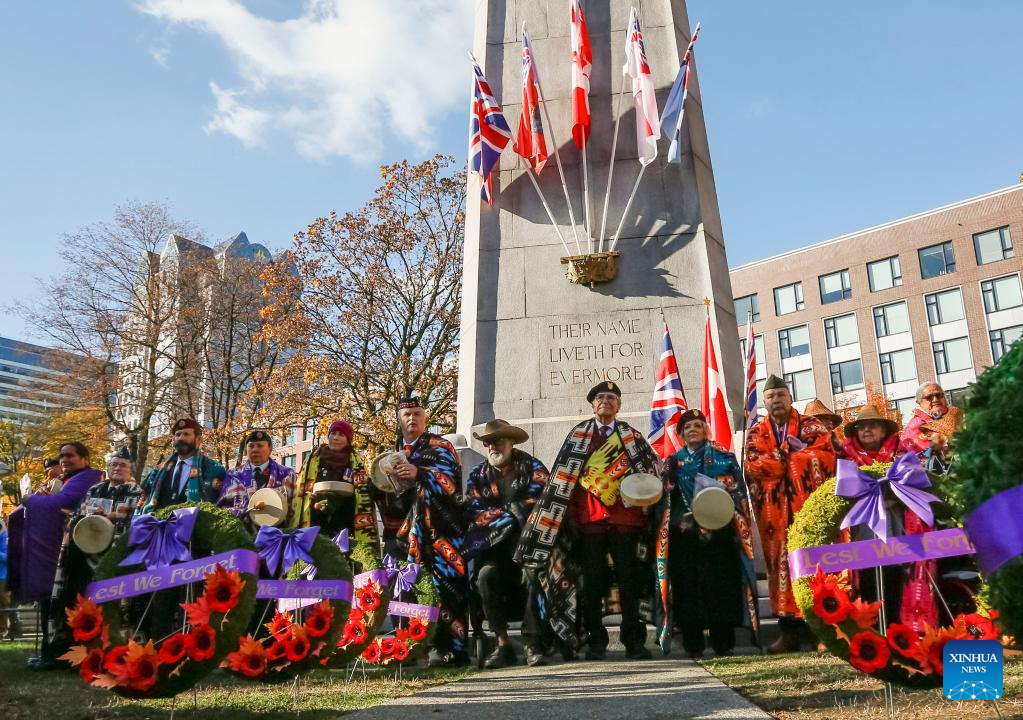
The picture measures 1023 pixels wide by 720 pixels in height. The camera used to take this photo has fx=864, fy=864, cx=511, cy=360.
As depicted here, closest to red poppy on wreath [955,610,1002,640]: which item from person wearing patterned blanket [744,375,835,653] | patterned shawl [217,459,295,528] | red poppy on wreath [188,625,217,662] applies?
person wearing patterned blanket [744,375,835,653]

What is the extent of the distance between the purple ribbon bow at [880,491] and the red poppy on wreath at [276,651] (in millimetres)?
3058

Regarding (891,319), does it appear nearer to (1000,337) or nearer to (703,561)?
(1000,337)

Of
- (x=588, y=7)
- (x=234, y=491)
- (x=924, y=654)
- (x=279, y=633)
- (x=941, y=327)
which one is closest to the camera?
(x=924, y=654)

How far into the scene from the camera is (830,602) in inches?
165

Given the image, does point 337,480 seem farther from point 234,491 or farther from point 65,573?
point 65,573

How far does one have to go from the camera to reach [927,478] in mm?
4461

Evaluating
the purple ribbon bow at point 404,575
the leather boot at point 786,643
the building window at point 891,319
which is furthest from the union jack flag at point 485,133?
the building window at point 891,319

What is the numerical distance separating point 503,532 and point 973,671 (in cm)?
392

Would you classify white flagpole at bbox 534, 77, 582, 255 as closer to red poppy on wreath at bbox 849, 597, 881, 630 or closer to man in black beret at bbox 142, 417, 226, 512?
man in black beret at bbox 142, 417, 226, 512

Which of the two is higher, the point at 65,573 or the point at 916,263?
the point at 916,263

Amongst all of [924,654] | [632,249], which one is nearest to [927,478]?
[924,654]

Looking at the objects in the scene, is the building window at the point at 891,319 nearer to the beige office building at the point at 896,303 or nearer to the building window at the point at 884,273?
the beige office building at the point at 896,303

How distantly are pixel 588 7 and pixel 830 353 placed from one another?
3983cm

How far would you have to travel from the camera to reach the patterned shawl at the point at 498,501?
22.7ft
